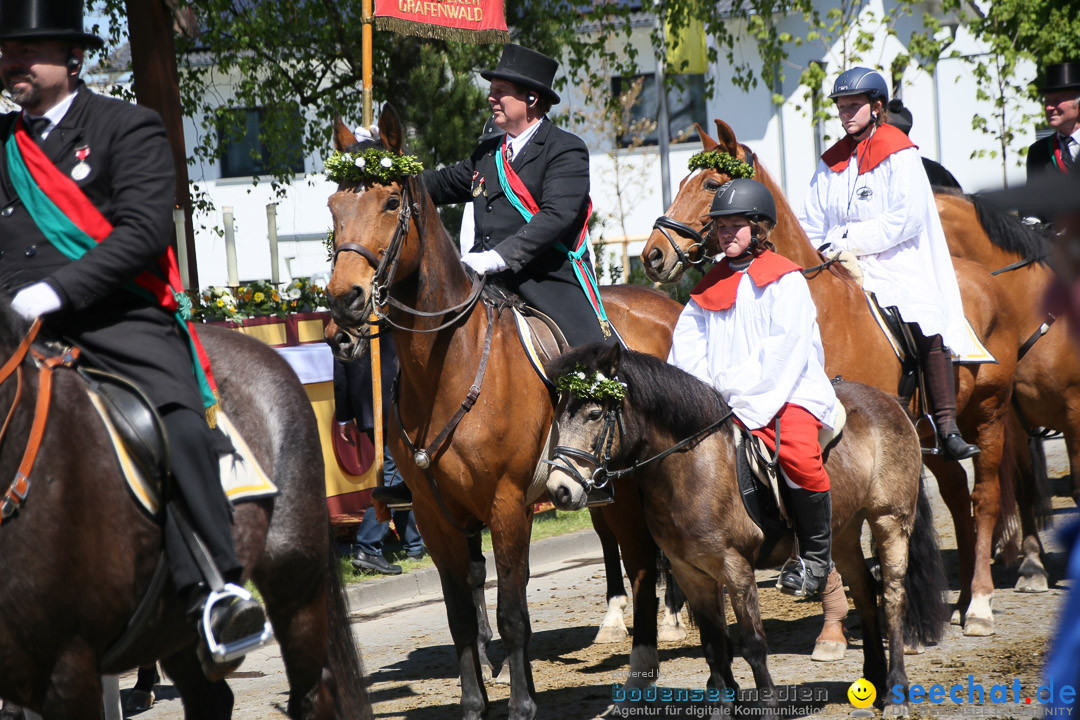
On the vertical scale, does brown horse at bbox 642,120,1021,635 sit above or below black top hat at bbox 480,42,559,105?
below

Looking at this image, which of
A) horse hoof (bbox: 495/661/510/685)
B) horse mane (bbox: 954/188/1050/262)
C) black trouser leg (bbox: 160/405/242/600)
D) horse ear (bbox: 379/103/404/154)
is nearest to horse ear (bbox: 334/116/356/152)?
horse ear (bbox: 379/103/404/154)

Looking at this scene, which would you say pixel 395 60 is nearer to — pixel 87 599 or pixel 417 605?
pixel 417 605

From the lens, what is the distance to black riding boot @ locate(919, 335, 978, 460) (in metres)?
7.17

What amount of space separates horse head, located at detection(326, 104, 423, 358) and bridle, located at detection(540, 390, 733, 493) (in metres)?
1.16

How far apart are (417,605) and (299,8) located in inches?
390

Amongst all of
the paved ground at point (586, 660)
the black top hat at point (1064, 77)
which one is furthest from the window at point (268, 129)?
the black top hat at point (1064, 77)

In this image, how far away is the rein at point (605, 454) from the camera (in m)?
4.98

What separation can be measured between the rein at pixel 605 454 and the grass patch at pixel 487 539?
4515 millimetres

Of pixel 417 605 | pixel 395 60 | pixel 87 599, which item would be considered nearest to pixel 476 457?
pixel 87 599

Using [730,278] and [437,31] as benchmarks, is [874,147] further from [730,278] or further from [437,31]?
[437,31]

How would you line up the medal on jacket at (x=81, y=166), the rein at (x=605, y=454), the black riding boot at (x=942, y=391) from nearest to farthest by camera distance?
the medal on jacket at (x=81, y=166), the rein at (x=605, y=454), the black riding boot at (x=942, y=391)

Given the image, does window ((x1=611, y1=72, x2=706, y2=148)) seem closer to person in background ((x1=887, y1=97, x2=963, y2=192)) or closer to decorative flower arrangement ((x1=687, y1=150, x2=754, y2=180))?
person in background ((x1=887, y1=97, x2=963, y2=192))

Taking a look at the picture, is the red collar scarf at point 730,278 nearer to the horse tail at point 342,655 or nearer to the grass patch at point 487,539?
the horse tail at point 342,655

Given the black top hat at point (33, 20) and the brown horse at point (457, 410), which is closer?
the black top hat at point (33, 20)
